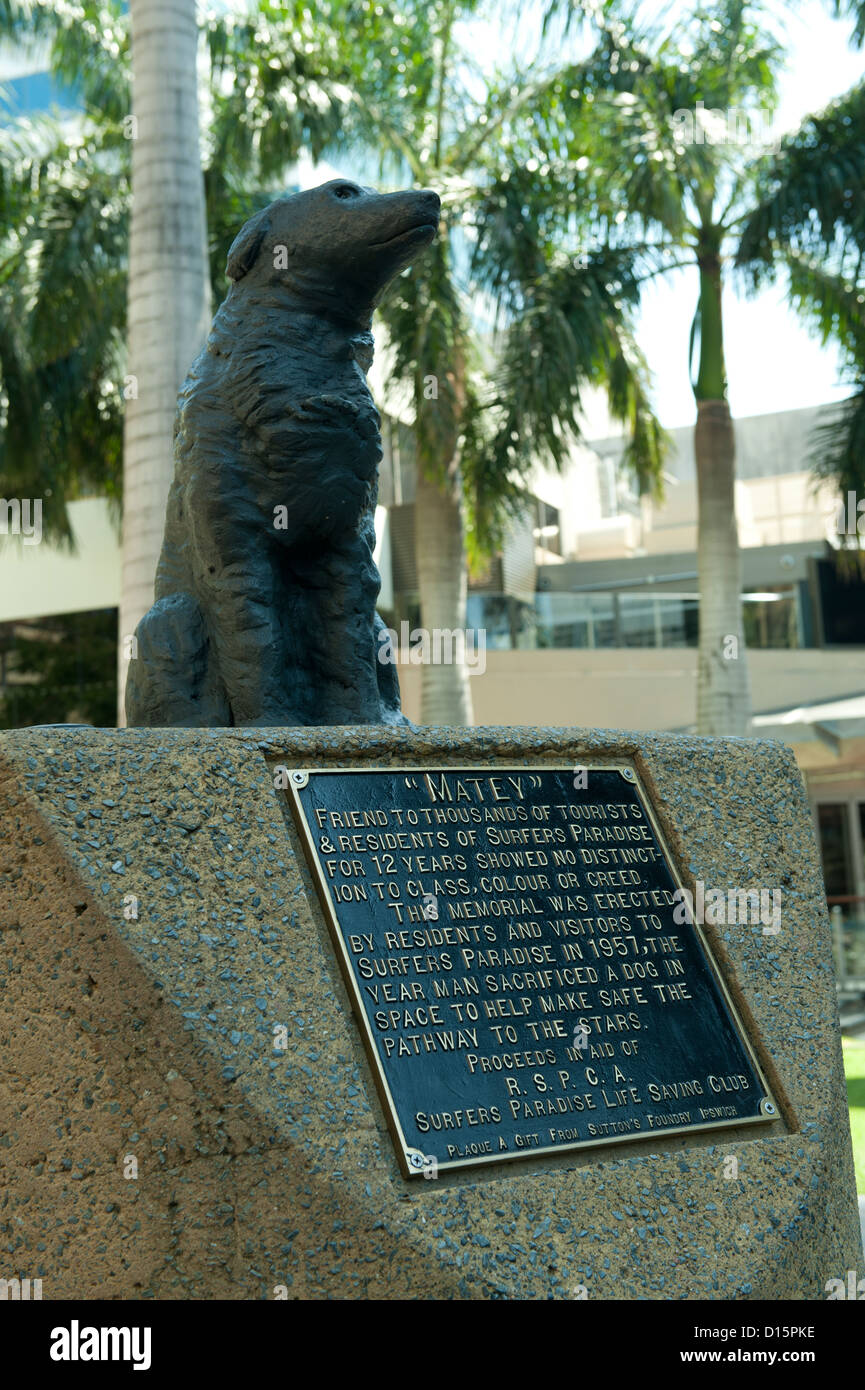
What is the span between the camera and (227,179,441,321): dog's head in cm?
339

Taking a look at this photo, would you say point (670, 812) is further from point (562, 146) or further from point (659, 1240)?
point (562, 146)

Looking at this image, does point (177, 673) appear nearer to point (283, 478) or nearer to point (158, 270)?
point (283, 478)

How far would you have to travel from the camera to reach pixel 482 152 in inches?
481

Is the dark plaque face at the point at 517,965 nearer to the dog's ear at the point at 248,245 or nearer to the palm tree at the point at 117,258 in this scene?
the dog's ear at the point at 248,245

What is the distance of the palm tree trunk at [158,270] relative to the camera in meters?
7.10

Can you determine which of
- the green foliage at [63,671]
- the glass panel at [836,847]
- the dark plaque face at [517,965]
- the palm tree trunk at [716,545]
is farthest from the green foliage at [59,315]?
the glass panel at [836,847]

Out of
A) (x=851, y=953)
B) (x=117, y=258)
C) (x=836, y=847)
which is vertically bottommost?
(x=851, y=953)

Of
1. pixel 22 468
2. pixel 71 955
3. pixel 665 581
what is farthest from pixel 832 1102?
pixel 665 581

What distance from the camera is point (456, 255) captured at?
37.6ft

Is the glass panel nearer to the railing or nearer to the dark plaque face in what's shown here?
the railing

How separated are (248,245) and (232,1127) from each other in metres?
2.21

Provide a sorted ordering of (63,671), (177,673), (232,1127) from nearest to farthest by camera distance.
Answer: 1. (232,1127)
2. (177,673)
3. (63,671)

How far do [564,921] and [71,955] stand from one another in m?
1.14

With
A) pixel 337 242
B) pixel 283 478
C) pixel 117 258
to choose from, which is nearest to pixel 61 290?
pixel 117 258
